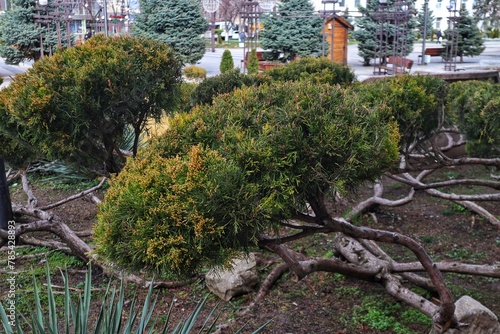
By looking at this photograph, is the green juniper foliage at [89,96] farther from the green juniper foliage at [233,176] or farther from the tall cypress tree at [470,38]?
the tall cypress tree at [470,38]

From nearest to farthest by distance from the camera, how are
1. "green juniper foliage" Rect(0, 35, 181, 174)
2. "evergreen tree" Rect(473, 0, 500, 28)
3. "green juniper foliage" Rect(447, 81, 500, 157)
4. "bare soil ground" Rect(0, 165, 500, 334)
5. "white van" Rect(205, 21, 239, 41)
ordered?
"green juniper foliage" Rect(0, 35, 181, 174) → "bare soil ground" Rect(0, 165, 500, 334) → "green juniper foliage" Rect(447, 81, 500, 157) → "evergreen tree" Rect(473, 0, 500, 28) → "white van" Rect(205, 21, 239, 41)

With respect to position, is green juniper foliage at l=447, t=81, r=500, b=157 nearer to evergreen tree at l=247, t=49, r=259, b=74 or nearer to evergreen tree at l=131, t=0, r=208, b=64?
evergreen tree at l=247, t=49, r=259, b=74

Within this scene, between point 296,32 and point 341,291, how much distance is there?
838 inches

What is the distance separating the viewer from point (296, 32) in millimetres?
25953

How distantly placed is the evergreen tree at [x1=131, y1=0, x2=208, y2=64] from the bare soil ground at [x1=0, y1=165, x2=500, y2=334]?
1974cm

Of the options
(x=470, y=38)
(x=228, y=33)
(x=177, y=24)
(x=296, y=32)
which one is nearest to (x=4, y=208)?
(x=296, y=32)

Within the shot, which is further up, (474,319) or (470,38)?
(470,38)

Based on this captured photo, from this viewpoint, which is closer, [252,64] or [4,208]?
[4,208]

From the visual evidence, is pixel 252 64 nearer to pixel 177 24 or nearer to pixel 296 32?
pixel 296 32

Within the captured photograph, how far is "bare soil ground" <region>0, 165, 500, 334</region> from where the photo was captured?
208 inches

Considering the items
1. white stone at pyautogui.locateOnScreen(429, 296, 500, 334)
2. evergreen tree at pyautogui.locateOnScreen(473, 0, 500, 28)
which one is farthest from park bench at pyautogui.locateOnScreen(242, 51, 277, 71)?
white stone at pyautogui.locateOnScreen(429, 296, 500, 334)

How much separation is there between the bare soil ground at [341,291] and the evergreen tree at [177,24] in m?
19.7

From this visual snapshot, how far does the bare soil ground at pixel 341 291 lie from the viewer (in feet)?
17.3

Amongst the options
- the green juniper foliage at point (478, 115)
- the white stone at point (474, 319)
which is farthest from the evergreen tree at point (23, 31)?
the white stone at point (474, 319)
